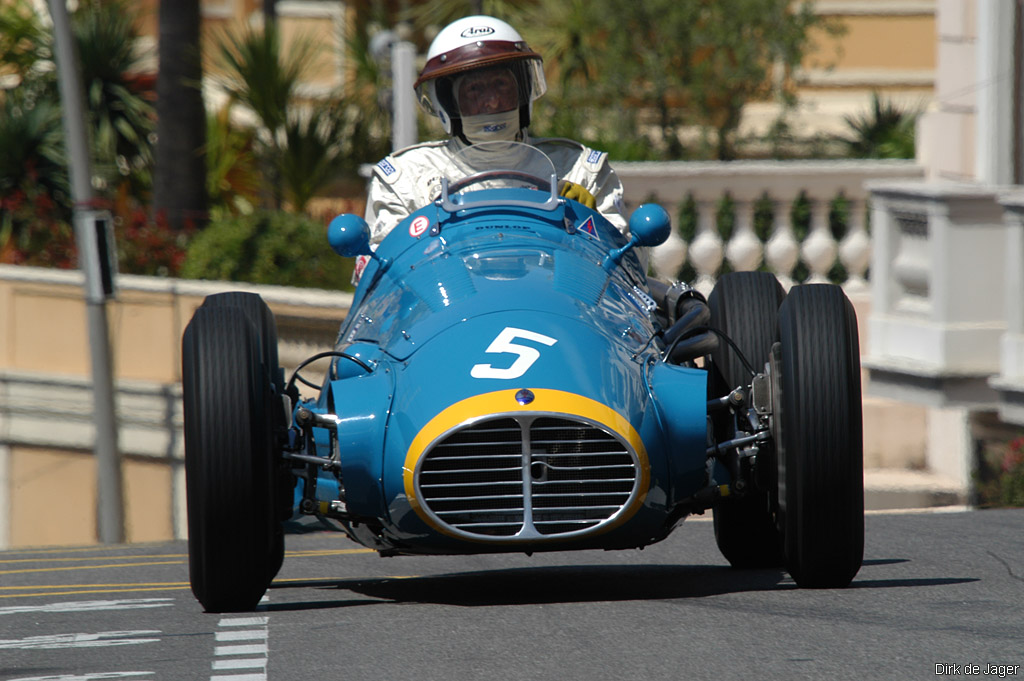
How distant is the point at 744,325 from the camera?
715 centimetres

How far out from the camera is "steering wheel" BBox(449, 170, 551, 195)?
289 inches

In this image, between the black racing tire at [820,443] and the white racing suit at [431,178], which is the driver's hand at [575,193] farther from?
the black racing tire at [820,443]

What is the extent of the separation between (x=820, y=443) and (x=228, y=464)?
1.84m

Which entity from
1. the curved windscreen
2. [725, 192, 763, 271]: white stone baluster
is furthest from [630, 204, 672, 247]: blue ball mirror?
[725, 192, 763, 271]: white stone baluster

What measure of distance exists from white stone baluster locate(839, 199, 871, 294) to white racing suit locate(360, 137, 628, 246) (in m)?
7.03

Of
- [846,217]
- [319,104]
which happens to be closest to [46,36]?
[319,104]

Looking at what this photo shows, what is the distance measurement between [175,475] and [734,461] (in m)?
11.3

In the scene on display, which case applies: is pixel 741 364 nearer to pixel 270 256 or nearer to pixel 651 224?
pixel 651 224

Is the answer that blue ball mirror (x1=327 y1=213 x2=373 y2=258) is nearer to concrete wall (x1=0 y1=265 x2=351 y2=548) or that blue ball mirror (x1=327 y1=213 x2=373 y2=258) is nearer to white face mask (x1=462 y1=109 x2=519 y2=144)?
white face mask (x1=462 y1=109 x2=519 y2=144)

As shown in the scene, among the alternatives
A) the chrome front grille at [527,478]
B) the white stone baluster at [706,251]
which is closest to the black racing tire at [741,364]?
the chrome front grille at [527,478]

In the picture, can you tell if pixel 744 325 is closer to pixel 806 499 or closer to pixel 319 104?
pixel 806 499

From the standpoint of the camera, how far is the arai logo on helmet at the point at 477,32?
777cm

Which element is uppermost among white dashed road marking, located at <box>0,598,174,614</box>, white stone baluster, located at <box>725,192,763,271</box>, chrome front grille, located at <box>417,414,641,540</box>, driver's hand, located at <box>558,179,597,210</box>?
driver's hand, located at <box>558,179,597,210</box>

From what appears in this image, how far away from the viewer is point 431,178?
25.0ft
